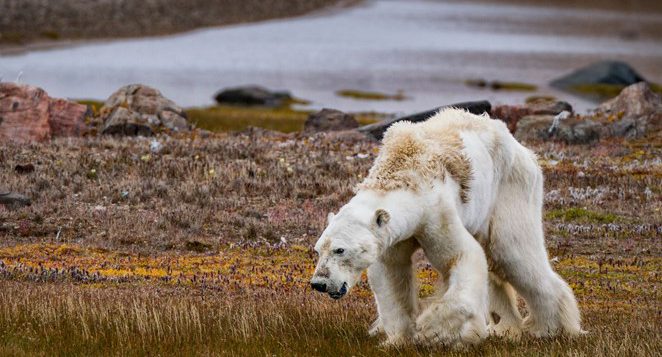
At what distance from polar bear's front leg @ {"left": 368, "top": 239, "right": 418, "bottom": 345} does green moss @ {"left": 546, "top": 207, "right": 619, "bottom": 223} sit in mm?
11802

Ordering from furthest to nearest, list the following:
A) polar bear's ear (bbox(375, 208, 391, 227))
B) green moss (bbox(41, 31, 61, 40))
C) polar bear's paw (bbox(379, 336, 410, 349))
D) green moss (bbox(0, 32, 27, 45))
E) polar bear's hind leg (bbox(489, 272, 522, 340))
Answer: green moss (bbox(41, 31, 61, 40))
green moss (bbox(0, 32, 27, 45))
polar bear's hind leg (bbox(489, 272, 522, 340))
polar bear's paw (bbox(379, 336, 410, 349))
polar bear's ear (bbox(375, 208, 391, 227))

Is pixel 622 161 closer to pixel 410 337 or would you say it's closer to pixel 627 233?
pixel 627 233

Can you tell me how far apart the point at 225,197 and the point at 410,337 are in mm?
12672

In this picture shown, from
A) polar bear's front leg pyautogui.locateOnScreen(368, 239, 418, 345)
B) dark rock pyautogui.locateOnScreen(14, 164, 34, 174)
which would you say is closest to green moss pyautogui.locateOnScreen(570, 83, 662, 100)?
dark rock pyautogui.locateOnScreen(14, 164, 34, 174)

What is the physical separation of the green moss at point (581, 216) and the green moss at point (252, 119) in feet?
73.7

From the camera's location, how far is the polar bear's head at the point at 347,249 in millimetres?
9719

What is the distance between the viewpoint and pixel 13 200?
21766mm

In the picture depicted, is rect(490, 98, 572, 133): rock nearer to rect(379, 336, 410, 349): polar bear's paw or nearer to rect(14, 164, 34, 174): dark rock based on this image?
rect(14, 164, 34, 174): dark rock

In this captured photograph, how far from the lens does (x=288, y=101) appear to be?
232 feet

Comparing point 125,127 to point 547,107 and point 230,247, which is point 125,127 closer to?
point 547,107

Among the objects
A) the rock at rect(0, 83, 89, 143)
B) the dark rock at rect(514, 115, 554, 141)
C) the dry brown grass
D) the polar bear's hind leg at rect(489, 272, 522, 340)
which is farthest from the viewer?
the dark rock at rect(514, 115, 554, 141)

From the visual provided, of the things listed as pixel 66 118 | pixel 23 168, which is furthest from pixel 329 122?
pixel 23 168

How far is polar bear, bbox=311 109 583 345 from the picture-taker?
9.94 metres

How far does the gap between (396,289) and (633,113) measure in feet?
84.1
